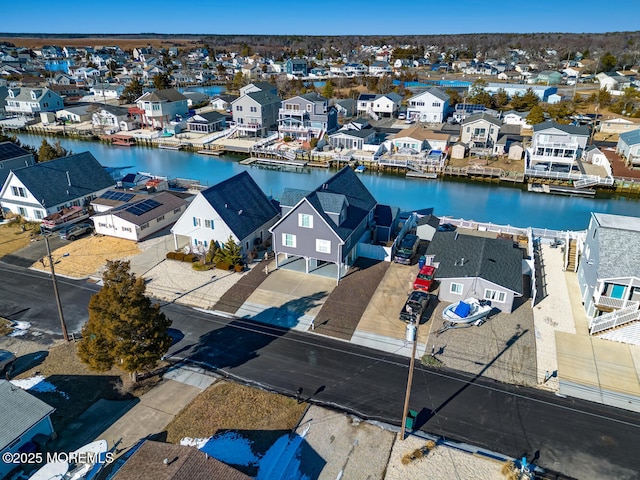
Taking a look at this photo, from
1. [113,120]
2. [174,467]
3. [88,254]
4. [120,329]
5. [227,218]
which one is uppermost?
[113,120]

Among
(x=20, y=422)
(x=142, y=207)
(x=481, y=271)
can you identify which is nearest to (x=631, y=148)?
(x=481, y=271)

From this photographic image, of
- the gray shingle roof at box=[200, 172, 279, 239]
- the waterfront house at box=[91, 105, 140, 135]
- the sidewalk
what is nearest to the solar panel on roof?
the gray shingle roof at box=[200, 172, 279, 239]

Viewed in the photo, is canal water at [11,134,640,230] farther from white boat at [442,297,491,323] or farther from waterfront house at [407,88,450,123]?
waterfront house at [407,88,450,123]

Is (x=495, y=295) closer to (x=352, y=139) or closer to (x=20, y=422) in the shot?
(x=20, y=422)

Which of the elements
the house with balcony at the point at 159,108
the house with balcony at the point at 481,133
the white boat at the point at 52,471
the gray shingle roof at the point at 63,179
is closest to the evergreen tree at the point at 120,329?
the white boat at the point at 52,471

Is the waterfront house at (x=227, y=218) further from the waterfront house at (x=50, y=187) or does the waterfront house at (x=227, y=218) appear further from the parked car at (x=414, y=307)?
the waterfront house at (x=50, y=187)
